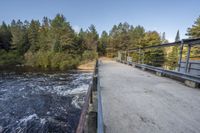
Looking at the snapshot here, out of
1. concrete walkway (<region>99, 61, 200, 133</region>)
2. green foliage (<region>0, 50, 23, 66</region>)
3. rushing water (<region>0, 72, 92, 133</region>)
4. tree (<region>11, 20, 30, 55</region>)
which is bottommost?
rushing water (<region>0, 72, 92, 133</region>)

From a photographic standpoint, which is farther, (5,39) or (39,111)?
(5,39)

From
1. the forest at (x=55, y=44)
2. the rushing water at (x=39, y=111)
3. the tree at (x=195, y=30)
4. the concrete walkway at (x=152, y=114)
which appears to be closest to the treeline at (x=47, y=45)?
the forest at (x=55, y=44)

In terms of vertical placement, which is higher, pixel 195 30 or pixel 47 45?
pixel 195 30

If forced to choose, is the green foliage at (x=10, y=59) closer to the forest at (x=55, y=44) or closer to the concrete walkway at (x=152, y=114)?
the forest at (x=55, y=44)

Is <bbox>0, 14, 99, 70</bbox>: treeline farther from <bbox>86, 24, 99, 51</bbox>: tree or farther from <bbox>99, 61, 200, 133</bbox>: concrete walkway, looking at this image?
<bbox>99, 61, 200, 133</bbox>: concrete walkway

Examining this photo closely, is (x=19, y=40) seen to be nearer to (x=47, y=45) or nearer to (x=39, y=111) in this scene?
(x=47, y=45)

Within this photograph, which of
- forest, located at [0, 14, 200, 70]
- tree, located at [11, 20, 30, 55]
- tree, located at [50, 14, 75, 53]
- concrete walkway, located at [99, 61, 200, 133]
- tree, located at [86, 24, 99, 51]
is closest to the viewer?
concrete walkway, located at [99, 61, 200, 133]

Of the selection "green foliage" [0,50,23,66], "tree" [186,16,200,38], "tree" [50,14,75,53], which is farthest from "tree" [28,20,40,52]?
"tree" [186,16,200,38]

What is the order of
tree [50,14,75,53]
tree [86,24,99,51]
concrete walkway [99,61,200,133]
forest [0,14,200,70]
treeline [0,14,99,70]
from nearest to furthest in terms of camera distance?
concrete walkway [99,61,200,133], treeline [0,14,99,70], forest [0,14,200,70], tree [50,14,75,53], tree [86,24,99,51]

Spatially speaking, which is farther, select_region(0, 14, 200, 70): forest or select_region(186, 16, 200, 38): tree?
select_region(0, 14, 200, 70): forest

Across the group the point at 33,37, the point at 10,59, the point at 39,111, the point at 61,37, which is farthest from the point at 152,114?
the point at 33,37

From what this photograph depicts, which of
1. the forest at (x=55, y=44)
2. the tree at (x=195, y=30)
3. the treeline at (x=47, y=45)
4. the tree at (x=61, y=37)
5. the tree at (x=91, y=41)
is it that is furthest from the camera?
the tree at (x=91, y=41)

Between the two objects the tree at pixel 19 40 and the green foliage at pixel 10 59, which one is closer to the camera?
the green foliage at pixel 10 59

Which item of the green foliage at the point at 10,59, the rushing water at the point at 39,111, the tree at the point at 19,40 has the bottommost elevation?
the rushing water at the point at 39,111
